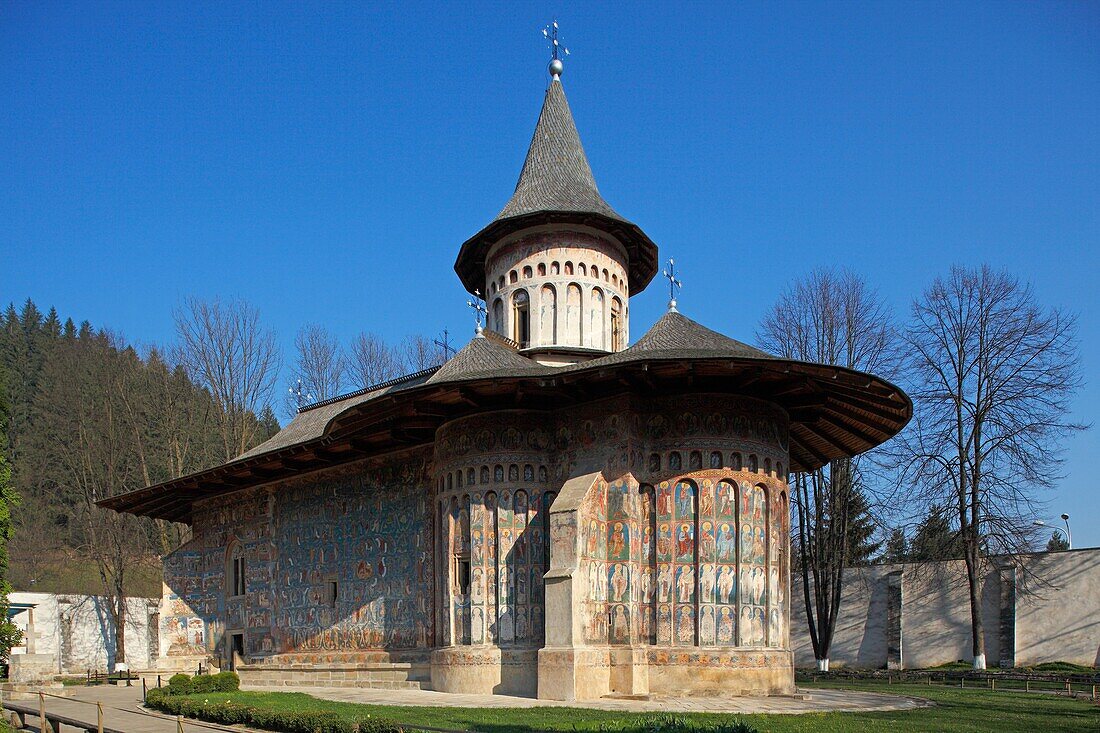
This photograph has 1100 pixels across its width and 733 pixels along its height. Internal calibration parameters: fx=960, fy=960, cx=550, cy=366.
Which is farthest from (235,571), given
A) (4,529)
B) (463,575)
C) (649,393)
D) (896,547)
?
(896,547)

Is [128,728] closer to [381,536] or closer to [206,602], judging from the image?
[381,536]

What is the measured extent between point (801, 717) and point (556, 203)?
1500 cm

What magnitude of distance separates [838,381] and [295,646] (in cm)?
1611

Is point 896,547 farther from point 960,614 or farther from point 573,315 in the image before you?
point 573,315

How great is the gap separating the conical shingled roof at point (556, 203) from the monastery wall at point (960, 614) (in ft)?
47.3

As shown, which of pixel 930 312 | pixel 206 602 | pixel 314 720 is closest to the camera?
pixel 314 720

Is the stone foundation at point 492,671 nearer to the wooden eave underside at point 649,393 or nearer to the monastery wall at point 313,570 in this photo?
the monastery wall at point 313,570

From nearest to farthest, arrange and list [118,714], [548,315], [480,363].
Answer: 1. [118,714]
2. [480,363]
3. [548,315]

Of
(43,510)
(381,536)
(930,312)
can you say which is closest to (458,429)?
(381,536)

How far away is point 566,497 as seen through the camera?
18859 millimetres

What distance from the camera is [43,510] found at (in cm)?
4747

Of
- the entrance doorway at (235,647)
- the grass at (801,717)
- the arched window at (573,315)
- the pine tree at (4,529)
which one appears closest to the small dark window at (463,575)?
the grass at (801,717)

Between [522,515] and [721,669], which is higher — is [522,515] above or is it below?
above

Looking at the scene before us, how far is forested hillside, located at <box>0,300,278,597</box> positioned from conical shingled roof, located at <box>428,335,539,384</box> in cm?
2224
